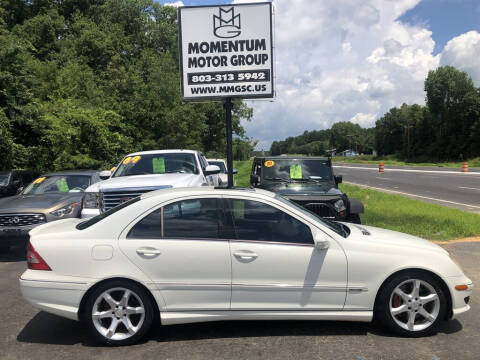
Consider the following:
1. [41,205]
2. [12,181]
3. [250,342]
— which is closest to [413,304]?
[250,342]

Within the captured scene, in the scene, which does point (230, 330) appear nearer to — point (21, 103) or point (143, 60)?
point (21, 103)

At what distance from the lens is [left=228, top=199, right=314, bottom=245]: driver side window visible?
4.09 metres

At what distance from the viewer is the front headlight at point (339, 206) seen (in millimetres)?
7816

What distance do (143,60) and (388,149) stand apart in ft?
312

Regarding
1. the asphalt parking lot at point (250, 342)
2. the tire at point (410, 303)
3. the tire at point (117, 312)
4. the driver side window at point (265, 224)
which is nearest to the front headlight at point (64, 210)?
the asphalt parking lot at point (250, 342)

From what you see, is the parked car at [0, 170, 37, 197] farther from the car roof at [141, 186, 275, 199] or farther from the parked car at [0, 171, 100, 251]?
the car roof at [141, 186, 275, 199]

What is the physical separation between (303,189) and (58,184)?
17.7ft

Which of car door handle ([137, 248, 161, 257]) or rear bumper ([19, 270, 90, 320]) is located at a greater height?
car door handle ([137, 248, 161, 257])

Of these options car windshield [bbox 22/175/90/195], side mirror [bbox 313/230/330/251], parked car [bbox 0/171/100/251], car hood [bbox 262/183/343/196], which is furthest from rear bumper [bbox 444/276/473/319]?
car windshield [bbox 22/175/90/195]

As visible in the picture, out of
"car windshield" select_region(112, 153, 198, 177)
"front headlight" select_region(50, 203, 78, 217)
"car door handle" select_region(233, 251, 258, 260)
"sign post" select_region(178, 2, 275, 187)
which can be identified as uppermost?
"sign post" select_region(178, 2, 275, 187)

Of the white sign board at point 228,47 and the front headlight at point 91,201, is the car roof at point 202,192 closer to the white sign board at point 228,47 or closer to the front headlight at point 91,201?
the front headlight at point 91,201

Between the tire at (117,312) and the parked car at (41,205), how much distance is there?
4128 mm

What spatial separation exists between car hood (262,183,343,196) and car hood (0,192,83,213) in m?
3.91

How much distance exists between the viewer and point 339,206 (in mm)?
7836
